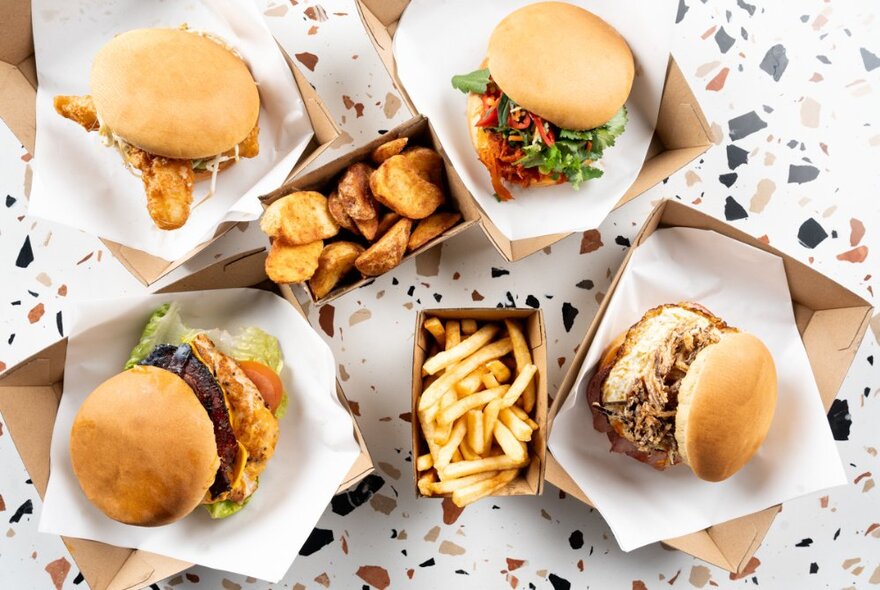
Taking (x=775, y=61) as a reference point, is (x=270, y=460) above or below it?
below

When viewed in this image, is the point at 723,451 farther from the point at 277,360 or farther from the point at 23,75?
the point at 23,75

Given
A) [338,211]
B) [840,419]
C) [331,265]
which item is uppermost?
[338,211]

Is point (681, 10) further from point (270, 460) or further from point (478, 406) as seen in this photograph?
point (270, 460)

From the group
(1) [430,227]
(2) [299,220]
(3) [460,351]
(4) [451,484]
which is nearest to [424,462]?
(4) [451,484]

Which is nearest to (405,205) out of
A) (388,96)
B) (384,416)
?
(388,96)

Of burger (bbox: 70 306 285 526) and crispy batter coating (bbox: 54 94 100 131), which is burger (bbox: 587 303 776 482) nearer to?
burger (bbox: 70 306 285 526)

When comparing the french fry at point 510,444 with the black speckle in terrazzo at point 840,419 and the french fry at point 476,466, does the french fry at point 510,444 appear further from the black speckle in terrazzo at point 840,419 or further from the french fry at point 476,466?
the black speckle in terrazzo at point 840,419

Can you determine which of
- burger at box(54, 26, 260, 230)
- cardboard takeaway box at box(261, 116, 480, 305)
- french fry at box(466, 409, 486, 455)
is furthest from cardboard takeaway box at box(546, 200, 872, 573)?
burger at box(54, 26, 260, 230)

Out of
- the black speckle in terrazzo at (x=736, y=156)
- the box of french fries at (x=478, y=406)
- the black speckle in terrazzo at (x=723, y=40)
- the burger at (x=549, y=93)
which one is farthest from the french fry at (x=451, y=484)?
the black speckle in terrazzo at (x=723, y=40)
